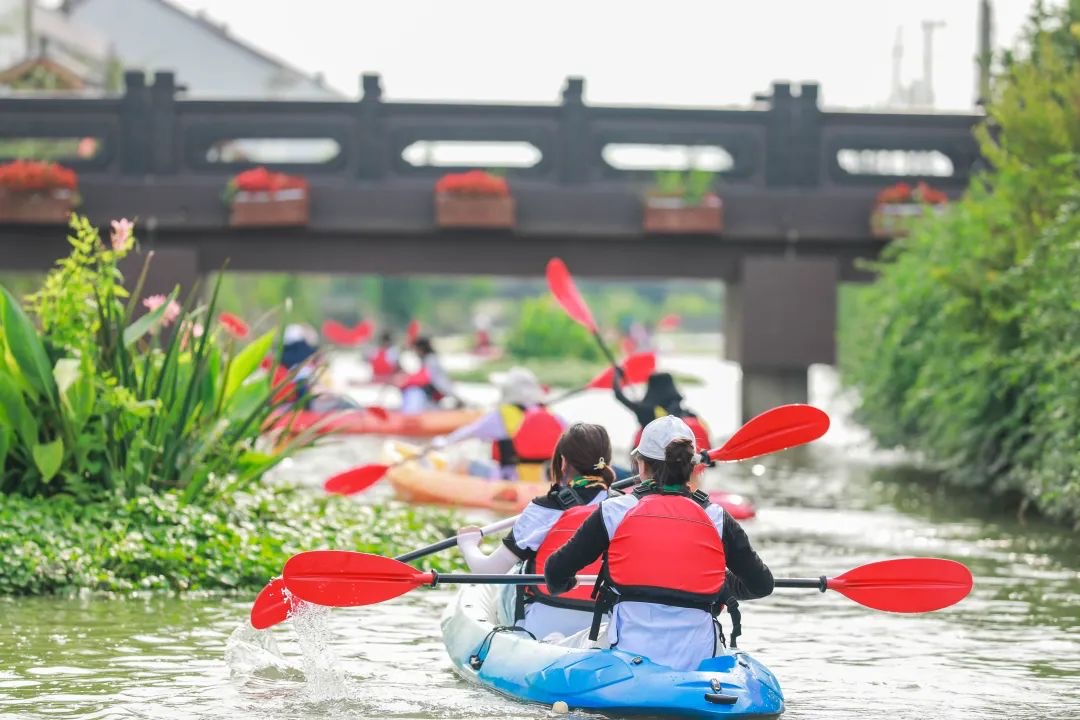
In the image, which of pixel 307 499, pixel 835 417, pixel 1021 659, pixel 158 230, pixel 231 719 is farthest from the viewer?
pixel 835 417

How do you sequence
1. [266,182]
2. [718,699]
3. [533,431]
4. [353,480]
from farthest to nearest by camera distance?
[266,182]
[533,431]
[353,480]
[718,699]

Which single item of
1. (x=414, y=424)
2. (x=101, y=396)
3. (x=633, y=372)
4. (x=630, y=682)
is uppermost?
(x=633, y=372)

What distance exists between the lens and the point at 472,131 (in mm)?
24547

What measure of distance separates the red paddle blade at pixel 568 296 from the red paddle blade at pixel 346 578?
19.7 ft

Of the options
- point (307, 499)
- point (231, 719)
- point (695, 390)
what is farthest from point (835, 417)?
point (231, 719)

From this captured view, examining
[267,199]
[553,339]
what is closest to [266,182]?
[267,199]

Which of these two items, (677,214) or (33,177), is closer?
(33,177)

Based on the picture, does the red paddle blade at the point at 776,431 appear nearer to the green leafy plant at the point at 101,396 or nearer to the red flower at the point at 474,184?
the green leafy plant at the point at 101,396

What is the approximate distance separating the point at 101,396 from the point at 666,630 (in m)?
5.04

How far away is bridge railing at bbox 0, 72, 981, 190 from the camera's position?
2469 cm

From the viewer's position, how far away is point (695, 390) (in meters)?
43.1

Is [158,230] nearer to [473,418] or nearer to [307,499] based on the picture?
[473,418]

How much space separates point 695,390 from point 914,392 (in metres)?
23.4

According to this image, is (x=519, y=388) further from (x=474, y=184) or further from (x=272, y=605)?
(x=474, y=184)
